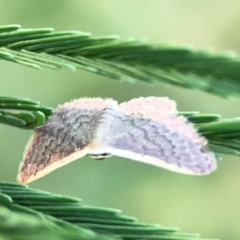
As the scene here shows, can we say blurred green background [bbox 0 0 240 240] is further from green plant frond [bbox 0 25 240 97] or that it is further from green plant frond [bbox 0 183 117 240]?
green plant frond [bbox 0 183 117 240]

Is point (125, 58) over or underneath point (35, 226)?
over

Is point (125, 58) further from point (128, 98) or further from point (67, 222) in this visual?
point (128, 98)

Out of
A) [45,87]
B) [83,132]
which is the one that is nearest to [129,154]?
[83,132]

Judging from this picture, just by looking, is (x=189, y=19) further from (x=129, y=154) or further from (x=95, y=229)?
(x=95, y=229)

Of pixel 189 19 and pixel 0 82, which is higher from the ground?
pixel 189 19

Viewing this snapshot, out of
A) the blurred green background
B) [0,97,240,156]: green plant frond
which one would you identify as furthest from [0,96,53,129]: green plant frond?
the blurred green background

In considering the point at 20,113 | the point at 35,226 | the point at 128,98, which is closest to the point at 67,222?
the point at 35,226

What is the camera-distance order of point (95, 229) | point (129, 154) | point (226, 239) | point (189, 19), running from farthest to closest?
point (189, 19) → point (226, 239) → point (129, 154) → point (95, 229)

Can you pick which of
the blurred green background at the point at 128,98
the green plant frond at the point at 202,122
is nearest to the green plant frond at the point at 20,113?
the green plant frond at the point at 202,122
